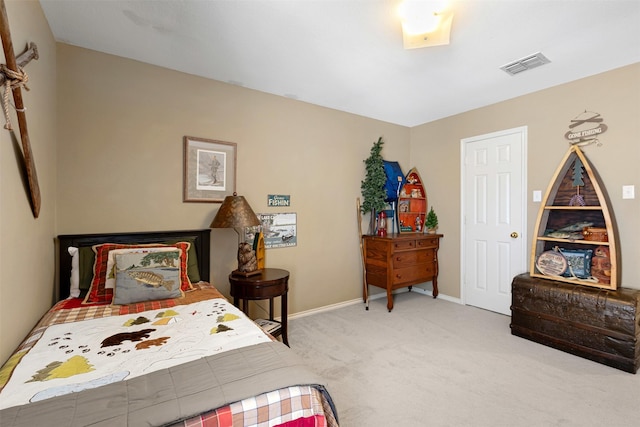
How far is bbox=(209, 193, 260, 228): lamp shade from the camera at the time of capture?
2.52 meters

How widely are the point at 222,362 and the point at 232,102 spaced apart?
8.40 ft

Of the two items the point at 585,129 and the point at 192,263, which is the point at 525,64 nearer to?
the point at 585,129

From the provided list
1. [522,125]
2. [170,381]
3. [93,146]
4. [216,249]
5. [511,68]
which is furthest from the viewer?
[522,125]

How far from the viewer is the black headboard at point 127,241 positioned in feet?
7.27

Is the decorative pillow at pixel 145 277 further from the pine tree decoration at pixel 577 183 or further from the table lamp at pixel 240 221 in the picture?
the pine tree decoration at pixel 577 183

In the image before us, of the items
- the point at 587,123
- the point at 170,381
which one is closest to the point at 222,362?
the point at 170,381

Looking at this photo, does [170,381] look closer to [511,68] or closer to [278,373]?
[278,373]

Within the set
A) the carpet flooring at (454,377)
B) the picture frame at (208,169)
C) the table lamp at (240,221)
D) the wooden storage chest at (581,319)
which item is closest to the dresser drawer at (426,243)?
the carpet flooring at (454,377)

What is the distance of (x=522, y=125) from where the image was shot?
132 inches

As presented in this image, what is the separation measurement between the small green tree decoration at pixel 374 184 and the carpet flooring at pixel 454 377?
142 centimetres

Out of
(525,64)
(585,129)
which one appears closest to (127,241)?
(525,64)

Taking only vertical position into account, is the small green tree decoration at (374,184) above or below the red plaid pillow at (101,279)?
above

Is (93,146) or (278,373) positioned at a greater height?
(93,146)

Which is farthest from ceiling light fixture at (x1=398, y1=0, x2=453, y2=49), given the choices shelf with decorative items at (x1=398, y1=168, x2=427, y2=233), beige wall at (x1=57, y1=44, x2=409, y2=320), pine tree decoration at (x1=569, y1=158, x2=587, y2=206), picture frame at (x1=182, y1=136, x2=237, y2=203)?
shelf with decorative items at (x1=398, y1=168, x2=427, y2=233)
